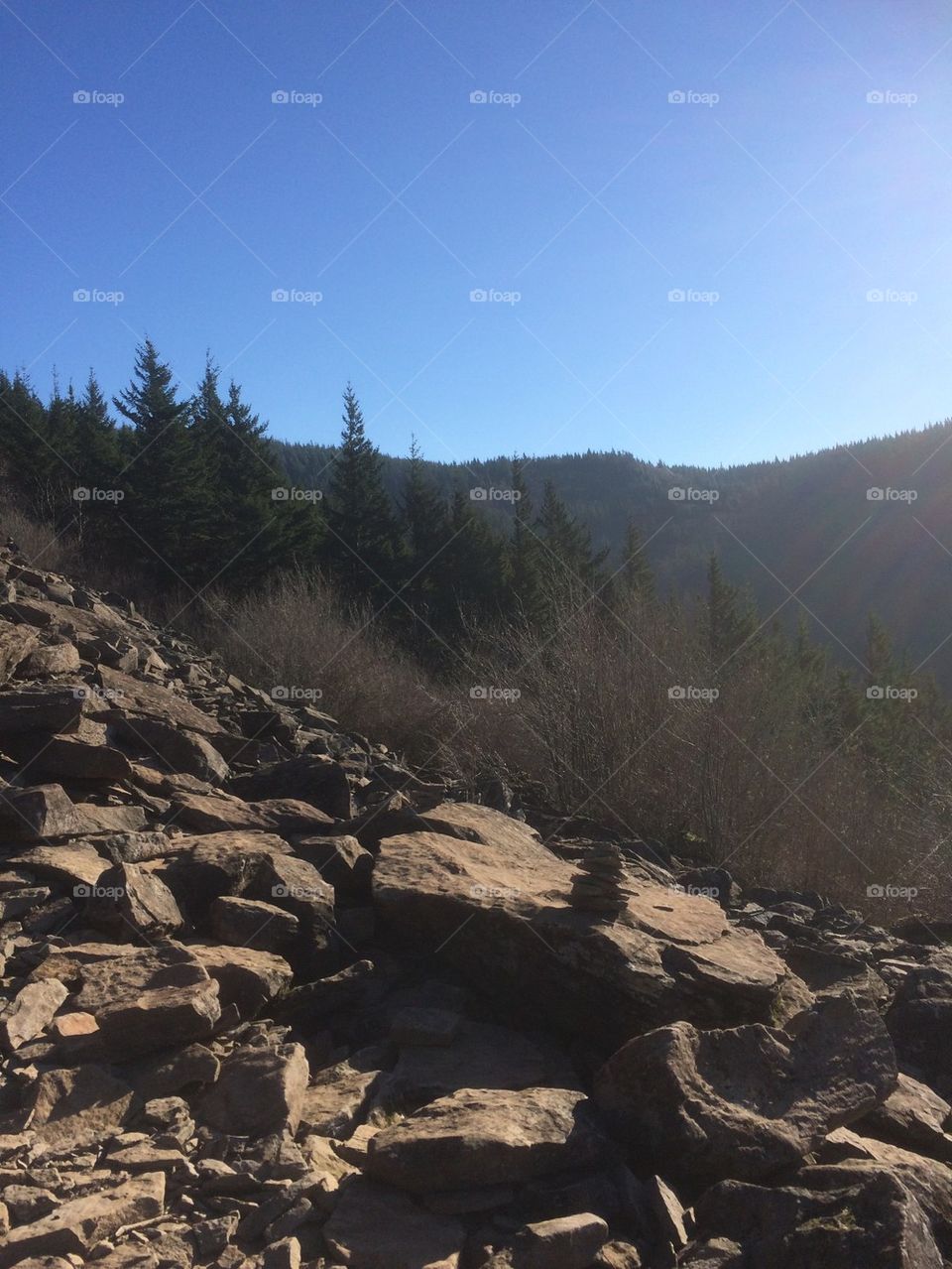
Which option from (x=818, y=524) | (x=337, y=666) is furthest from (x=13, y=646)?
(x=818, y=524)

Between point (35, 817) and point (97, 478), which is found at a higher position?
point (97, 478)

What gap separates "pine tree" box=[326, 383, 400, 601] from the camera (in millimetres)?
31219

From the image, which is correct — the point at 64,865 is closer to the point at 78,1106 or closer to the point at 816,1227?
the point at 78,1106

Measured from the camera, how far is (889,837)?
1777 centimetres

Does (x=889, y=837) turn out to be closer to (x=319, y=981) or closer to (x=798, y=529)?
(x=319, y=981)

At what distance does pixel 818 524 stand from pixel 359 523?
7915 centimetres

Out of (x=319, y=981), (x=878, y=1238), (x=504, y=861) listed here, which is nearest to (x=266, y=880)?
(x=319, y=981)

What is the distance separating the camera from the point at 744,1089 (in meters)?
3.84
